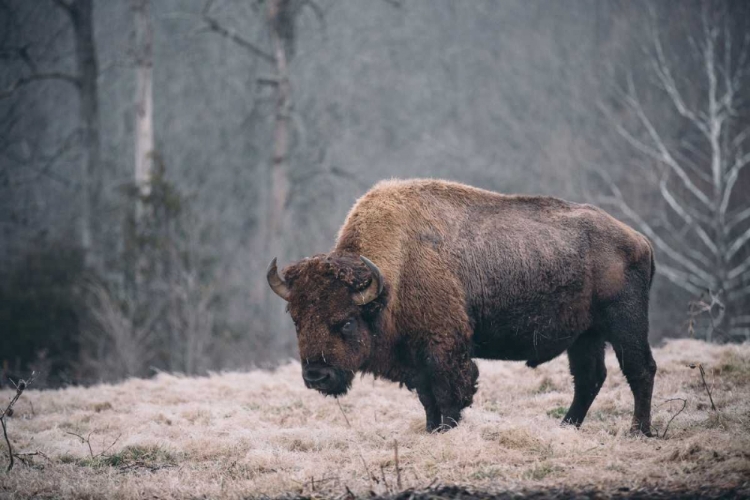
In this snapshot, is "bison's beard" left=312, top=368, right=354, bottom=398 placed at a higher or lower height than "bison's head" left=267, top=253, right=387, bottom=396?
lower

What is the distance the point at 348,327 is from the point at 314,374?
1.75 feet

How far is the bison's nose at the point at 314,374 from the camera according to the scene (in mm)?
6626

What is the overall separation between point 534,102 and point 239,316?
17.7 metres

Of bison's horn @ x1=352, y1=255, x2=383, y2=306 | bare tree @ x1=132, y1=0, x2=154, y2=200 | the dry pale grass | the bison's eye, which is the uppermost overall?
bare tree @ x1=132, y1=0, x2=154, y2=200

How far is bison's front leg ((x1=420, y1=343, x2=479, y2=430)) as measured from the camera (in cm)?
705

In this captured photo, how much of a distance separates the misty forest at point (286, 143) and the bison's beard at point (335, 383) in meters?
9.39

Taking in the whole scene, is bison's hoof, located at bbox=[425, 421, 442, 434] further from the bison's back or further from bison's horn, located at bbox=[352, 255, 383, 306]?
bison's horn, located at bbox=[352, 255, 383, 306]

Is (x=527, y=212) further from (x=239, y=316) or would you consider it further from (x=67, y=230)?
(x=67, y=230)

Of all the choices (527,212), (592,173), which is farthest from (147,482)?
(592,173)

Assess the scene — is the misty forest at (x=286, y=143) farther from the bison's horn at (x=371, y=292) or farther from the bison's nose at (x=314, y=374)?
the bison's horn at (x=371, y=292)

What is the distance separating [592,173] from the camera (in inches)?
1181

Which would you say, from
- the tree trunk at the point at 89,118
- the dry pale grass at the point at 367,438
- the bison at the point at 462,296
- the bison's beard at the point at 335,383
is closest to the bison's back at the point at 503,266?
the bison at the point at 462,296

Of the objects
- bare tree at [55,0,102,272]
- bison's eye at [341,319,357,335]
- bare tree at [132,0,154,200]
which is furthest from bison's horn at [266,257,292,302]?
bare tree at [55,0,102,272]

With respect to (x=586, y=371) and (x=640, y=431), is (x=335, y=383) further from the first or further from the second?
(x=640, y=431)
